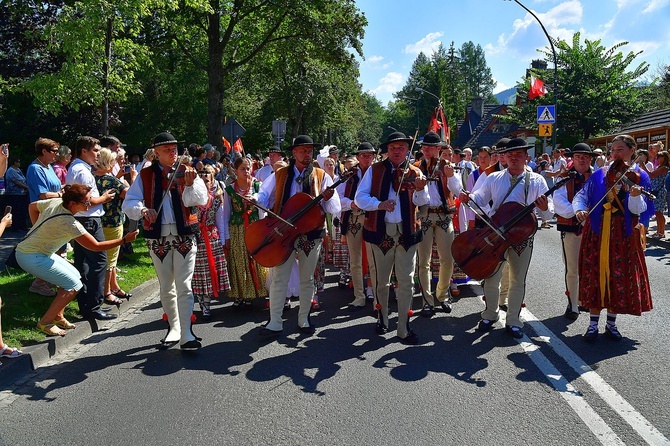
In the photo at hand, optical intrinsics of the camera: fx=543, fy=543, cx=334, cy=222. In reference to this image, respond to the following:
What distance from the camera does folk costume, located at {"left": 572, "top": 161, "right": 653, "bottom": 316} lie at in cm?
536

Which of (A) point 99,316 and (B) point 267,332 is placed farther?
(A) point 99,316

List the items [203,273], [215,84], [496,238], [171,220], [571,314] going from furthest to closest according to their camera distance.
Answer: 1. [215,84]
2. [203,273]
3. [571,314]
4. [496,238]
5. [171,220]

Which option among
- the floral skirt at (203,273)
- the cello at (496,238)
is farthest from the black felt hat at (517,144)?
the floral skirt at (203,273)

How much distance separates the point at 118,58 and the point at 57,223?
25.0ft

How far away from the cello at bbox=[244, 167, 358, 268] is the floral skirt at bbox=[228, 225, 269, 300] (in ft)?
4.44

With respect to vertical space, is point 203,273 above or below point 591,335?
above

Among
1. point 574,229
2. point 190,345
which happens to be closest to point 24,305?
point 190,345

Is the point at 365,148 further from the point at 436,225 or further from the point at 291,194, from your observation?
the point at 291,194

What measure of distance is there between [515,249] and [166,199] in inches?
141

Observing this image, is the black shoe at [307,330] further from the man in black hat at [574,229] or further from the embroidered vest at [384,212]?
the man in black hat at [574,229]

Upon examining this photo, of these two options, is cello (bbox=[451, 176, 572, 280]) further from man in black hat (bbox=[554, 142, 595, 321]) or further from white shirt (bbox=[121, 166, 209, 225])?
white shirt (bbox=[121, 166, 209, 225])

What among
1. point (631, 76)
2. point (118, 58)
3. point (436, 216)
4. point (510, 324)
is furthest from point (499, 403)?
point (631, 76)

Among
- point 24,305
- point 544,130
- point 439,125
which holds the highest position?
point 544,130

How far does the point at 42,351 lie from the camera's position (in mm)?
5195
